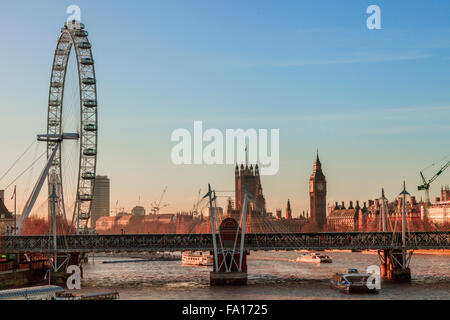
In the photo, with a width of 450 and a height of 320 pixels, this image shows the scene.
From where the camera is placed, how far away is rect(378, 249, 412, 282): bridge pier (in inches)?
2889

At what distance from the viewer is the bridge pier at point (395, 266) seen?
7338cm

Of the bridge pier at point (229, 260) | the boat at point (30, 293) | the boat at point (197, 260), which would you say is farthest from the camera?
the boat at point (197, 260)

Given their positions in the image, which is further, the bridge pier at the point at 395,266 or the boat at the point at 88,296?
the bridge pier at the point at 395,266

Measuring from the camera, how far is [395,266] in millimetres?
75188

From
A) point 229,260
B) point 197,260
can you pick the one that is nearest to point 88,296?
point 229,260

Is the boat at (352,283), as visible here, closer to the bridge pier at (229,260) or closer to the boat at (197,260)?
the bridge pier at (229,260)

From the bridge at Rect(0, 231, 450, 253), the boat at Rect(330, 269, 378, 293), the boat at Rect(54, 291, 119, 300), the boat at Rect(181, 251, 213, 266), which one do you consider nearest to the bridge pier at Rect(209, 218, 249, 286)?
the bridge at Rect(0, 231, 450, 253)

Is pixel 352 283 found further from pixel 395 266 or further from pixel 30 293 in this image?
pixel 30 293

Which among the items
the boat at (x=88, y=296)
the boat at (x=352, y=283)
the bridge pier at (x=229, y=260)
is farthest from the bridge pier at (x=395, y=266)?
the boat at (x=88, y=296)

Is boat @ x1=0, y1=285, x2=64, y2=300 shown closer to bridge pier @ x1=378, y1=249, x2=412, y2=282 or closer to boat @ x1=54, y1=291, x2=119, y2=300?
boat @ x1=54, y1=291, x2=119, y2=300

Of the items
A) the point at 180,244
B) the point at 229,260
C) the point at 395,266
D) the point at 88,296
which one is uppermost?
the point at 180,244

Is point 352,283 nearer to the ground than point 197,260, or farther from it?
farther from it

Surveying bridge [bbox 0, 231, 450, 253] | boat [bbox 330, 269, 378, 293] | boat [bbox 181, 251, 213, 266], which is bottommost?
boat [bbox 181, 251, 213, 266]
